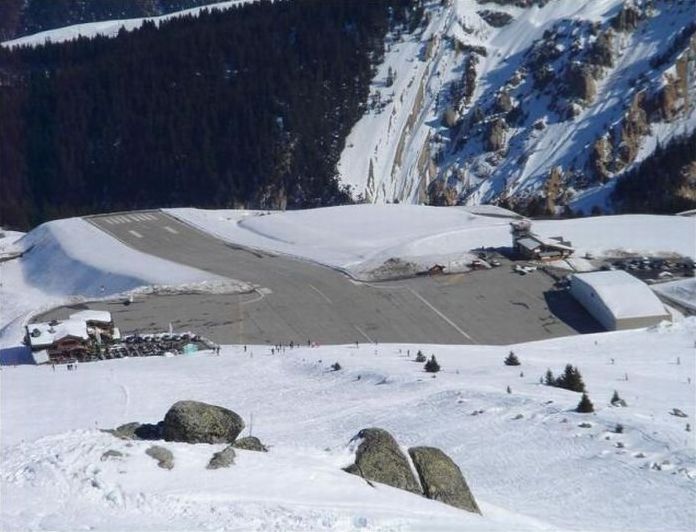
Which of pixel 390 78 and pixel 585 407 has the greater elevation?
pixel 390 78

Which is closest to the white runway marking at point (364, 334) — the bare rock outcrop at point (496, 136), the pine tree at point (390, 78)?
the bare rock outcrop at point (496, 136)

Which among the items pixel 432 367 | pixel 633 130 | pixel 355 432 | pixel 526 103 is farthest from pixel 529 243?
pixel 526 103

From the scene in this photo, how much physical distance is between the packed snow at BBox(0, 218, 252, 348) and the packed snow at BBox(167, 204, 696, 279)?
302 inches

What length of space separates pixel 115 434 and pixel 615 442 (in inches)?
475

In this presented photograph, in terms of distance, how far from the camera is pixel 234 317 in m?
52.6

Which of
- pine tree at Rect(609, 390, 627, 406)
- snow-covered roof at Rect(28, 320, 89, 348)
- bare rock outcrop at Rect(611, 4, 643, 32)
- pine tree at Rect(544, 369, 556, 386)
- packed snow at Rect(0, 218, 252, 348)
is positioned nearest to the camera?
pine tree at Rect(609, 390, 627, 406)

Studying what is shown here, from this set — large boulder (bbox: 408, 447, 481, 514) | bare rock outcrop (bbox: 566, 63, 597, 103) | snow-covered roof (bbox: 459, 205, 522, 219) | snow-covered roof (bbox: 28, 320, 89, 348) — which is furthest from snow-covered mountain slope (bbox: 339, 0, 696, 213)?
large boulder (bbox: 408, 447, 481, 514)

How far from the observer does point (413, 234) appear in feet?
222

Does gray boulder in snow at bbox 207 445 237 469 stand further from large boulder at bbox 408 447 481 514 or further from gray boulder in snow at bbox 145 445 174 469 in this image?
large boulder at bbox 408 447 481 514

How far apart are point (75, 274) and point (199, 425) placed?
47877mm

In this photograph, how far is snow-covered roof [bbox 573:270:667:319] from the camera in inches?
1938

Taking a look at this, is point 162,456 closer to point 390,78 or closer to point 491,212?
point 491,212

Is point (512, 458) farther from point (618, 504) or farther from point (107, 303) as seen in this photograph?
point (107, 303)

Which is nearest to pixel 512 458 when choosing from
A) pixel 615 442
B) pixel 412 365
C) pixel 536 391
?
pixel 615 442
